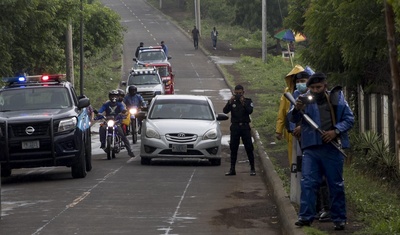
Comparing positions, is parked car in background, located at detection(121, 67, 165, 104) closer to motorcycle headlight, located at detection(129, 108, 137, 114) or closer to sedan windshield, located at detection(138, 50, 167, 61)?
sedan windshield, located at detection(138, 50, 167, 61)

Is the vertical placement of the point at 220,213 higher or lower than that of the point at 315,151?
lower

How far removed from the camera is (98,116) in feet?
83.6

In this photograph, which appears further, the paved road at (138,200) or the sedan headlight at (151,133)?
the sedan headlight at (151,133)

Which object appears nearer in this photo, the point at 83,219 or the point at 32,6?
the point at 83,219

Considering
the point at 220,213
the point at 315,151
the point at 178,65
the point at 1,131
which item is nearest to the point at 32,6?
the point at 1,131

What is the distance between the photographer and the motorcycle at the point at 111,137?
2491cm

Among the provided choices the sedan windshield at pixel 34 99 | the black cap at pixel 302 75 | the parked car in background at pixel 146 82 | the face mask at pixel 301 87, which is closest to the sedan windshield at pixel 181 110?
the sedan windshield at pixel 34 99

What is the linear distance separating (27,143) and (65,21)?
10817 mm

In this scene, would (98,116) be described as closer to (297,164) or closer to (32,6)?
(32,6)

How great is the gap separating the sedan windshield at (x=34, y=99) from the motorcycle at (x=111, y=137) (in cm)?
389

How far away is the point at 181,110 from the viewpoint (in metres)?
24.4

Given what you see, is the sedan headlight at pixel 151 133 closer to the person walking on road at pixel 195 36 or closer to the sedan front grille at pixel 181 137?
the sedan front grille at pixel 181 137

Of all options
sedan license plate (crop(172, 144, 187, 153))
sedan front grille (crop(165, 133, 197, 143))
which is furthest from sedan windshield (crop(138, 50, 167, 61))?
sedan license plate (crop(172, 144, 187, 153))

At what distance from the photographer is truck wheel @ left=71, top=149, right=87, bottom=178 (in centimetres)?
1997
